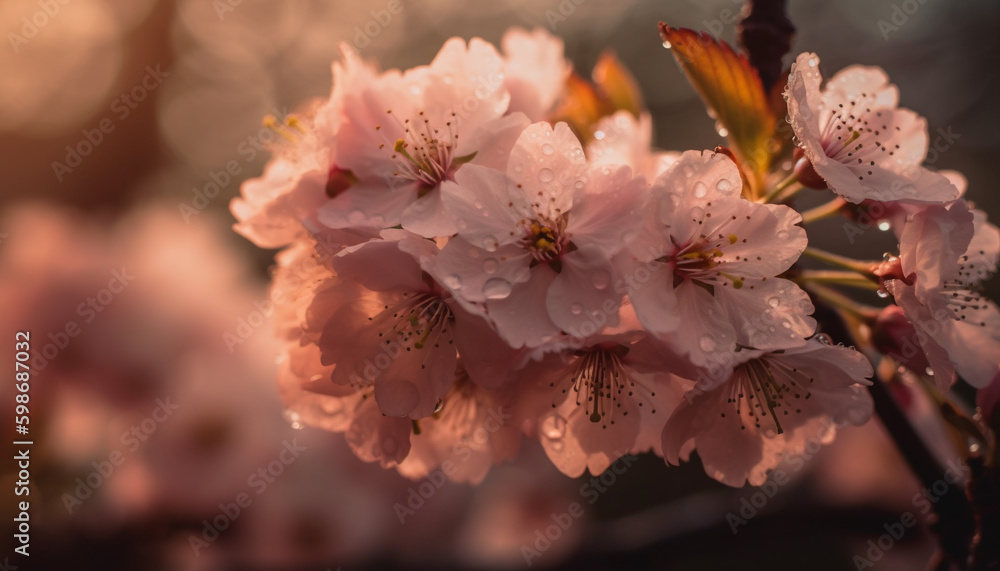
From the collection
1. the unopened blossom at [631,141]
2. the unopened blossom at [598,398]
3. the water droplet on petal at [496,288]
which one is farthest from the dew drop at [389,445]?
the unopened blossom at [631,141]

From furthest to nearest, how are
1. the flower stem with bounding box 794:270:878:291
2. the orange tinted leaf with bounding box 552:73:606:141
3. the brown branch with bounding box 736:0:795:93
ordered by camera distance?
the orange tinted leaf with bounding box 552:73:606:141 → the brown branch with bounding box 736:0:795:93 → the flower stem with bounding box 794:270:878:291

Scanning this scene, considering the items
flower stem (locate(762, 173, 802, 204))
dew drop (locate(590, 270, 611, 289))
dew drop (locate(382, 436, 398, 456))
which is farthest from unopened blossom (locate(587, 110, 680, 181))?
dew drop (locate(382, 436, 398, 456))

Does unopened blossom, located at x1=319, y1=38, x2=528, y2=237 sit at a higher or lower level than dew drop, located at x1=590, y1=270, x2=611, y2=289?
higher

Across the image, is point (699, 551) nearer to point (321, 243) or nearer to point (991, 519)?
point (991, 519)

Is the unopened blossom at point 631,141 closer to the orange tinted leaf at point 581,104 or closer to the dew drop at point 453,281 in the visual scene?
the orange tinted leaf at point 581,104

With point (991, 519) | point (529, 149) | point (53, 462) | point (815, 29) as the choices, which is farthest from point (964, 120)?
point (53, 462)

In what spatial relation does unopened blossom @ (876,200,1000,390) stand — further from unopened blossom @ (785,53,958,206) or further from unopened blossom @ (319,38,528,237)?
unopened blossom @ (319,38,528,237)
